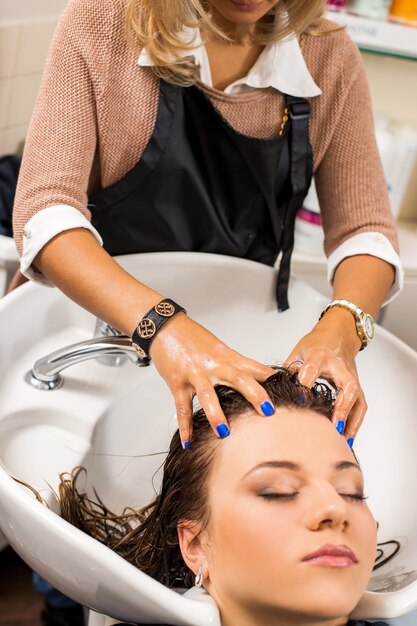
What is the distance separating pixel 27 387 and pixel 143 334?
27 centimetres

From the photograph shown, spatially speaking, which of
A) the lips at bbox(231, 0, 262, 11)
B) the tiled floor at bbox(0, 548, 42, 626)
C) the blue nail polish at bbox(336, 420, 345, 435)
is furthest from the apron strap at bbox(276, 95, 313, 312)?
the tiled floor at bbox(0, 548, 42, 626)

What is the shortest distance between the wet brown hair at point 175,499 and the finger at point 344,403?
2 centimetres

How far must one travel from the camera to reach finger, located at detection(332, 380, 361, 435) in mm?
1209

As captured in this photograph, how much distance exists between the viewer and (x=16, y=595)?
7.22 ft

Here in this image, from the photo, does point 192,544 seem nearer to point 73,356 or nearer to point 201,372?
point 201,372

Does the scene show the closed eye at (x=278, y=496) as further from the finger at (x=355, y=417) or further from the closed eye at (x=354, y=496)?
the finger at (x=355, y=417)

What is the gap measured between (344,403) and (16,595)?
1.36 metres

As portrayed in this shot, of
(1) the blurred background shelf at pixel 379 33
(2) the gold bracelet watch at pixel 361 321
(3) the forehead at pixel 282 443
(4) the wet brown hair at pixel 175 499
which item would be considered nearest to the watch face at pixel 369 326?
(2) the gold bracelet watch at pixel 361 321

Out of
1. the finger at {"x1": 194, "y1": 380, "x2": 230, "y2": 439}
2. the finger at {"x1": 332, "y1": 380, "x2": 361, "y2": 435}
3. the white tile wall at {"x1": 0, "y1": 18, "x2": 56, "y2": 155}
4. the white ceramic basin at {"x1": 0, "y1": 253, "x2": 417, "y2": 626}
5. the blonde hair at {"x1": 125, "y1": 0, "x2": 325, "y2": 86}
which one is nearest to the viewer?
the white ceramic basin at {"x1": 0, "y1": 253, "x2": 417, "y2": 626}

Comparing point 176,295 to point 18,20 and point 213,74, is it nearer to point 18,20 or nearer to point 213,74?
point 213,74

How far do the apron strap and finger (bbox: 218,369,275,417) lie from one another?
0.51 metres

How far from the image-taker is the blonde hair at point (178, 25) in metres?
1.31

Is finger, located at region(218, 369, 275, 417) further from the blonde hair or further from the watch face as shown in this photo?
the blonde hair

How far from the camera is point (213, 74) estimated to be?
57.7 inches
